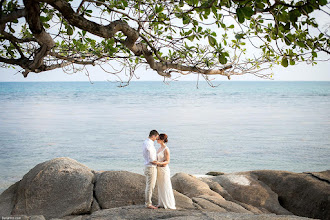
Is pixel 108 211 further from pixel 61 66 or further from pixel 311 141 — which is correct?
pixel 311 141

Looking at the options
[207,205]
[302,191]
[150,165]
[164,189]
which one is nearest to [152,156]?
[150,165]

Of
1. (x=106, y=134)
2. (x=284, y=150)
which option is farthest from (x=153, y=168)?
(x=106, y=134)

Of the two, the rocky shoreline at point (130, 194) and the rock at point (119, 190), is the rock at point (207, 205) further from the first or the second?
the rock at point (119, 190)

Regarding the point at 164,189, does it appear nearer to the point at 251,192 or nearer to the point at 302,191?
the point at 251,192

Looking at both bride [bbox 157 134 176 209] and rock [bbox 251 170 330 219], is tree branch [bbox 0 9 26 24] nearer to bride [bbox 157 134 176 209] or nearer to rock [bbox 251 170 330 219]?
bride [bbox 157 134 176 209]

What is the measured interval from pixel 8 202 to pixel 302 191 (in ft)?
26.1

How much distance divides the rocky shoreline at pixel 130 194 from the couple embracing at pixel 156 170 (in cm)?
42

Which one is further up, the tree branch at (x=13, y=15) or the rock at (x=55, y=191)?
the tree branch at (x=13, y=15)

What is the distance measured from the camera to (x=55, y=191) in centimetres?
856

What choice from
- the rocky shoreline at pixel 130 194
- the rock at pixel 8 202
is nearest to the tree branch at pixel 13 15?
the rocky shoreline at pixel 130 194

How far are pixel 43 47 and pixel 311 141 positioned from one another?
20.0 metres

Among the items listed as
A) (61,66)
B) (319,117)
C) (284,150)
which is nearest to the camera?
(61,66)

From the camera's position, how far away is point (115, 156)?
1844 cm

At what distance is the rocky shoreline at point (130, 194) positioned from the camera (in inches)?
324
